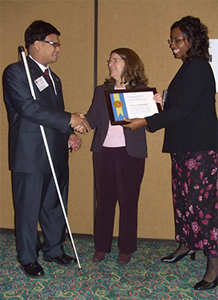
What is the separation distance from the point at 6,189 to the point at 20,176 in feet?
3.82

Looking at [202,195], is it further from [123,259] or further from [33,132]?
[33,132]

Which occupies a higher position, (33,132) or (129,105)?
(129,105)

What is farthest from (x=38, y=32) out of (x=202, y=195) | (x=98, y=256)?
(x=98, y=256)

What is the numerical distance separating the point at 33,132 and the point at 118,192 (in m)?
0.84

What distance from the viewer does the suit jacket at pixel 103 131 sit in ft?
8.20

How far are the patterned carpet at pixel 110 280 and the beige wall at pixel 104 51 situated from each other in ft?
1.81

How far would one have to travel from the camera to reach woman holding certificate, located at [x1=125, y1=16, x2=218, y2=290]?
7.01 feet

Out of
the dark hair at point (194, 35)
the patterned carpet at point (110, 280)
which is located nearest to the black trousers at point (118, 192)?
the patterned carpet at point (110, 280)

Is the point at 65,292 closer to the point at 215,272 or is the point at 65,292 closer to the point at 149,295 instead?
the point at 149,295

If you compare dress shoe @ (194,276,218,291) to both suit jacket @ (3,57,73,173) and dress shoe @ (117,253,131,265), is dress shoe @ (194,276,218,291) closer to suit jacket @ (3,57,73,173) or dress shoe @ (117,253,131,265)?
dress shoe @ (117,253,131,265)

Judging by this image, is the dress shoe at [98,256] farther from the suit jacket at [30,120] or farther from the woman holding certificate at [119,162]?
the suit jacket at [30,120]

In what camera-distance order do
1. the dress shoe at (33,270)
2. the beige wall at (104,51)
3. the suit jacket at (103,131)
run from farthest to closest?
1. the beige wall at (104,51)
2. the suit jacket at (103,131)
3. the dress shoe at (33,270)

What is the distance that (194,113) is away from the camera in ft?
7.16

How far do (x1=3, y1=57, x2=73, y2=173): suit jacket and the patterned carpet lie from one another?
790 millimetres
